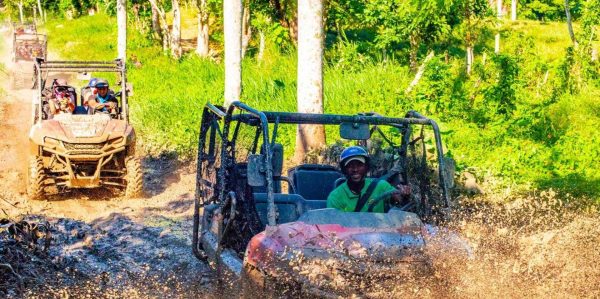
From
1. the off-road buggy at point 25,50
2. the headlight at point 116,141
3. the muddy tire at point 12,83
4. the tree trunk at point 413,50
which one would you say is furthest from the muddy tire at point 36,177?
the off-road buggy at point 25,50

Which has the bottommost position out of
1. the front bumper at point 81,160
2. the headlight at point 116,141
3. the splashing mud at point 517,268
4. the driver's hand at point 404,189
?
the front bumper at point 81,160

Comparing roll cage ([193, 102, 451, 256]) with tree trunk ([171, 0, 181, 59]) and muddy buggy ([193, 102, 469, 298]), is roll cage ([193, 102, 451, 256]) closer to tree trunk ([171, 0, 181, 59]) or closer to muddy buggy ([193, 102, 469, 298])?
muddy buggy ([193, 102, 469, 298])

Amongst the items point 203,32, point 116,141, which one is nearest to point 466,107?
point 116,141

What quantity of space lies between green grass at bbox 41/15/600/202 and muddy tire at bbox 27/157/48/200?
3919 millimetres

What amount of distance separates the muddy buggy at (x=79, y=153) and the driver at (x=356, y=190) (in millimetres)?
6510

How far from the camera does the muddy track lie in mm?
7715

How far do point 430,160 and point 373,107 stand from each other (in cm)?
435

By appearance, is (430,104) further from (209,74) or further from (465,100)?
(209,74)

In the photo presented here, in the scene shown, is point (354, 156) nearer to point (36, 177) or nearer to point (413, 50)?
point (36, 177)

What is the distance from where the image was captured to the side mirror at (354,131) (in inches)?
275

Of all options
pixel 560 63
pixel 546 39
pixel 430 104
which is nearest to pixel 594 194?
pixel 430 104

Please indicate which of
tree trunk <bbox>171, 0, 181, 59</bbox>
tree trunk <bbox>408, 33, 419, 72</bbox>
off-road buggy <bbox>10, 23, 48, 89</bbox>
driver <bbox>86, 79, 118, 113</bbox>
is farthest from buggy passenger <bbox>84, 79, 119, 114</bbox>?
tree trunk <bbox>171, 0, 181, 59</bbox>

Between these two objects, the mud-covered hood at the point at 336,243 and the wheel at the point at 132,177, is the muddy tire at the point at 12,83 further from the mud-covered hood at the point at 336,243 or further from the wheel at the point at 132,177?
the mud-covered hood at the point at 336,243

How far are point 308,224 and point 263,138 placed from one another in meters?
0.68
